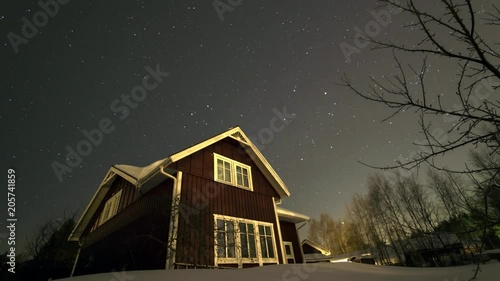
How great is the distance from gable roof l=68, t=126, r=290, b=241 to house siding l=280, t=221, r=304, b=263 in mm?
2417

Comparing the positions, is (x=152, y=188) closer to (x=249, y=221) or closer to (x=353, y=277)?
(x=249, y=221)

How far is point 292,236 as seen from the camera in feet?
52.5

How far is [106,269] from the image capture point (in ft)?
41.4

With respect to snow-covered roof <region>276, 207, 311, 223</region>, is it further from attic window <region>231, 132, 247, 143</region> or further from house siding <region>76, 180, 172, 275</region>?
house siding <region>76, 180, 172, 275</region>

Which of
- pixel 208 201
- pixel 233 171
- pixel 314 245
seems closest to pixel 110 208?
pixel 208 201

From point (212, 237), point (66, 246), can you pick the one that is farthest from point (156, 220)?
point (66, 246)

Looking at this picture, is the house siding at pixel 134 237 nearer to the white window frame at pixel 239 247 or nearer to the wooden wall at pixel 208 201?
the wooden wall at pixel 208 201

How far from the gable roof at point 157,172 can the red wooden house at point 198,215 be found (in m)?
0.05

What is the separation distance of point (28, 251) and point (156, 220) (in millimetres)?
26417

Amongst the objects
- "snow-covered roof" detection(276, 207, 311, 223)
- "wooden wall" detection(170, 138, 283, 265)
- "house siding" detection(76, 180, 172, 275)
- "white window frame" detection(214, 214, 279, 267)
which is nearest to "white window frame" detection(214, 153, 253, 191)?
"wooden wall" detection(170, 138, 283, 265)

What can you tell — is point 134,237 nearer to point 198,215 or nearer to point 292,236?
point 198,215

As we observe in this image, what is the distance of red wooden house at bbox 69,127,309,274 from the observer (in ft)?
31.2

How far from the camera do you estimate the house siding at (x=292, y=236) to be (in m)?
15.3

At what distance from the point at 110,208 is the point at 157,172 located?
7574 millimetres
